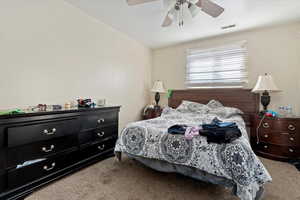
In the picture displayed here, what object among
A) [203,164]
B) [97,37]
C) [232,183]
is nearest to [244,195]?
[232,183]

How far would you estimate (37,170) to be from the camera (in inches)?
65.9

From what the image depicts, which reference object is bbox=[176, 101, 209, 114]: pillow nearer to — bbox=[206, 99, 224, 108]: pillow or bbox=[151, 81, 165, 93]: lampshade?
bbox=[206, 99, 224, 108]: pillow

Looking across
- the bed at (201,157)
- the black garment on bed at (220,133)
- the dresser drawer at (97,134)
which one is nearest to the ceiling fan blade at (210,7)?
the black garment on bed at (220,133)

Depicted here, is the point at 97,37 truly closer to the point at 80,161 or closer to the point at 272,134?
the point at 80,161

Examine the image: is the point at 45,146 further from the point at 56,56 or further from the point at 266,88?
the point at 266,88

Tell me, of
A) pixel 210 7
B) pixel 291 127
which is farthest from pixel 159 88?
pixel 291 127

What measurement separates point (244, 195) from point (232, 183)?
0.52 feet

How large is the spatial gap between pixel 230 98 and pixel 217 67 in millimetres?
819

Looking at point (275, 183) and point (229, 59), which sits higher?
point (229, 59)

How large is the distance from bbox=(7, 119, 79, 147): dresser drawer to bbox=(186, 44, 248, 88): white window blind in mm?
3036

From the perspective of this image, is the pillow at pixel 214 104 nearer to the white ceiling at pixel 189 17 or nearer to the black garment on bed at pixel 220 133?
the white ceiling at pixel 189 17

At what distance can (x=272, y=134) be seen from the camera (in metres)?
2.58

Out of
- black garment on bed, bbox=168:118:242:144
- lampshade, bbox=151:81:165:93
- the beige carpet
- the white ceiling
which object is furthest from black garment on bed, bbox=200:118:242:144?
lampshade, bbox=151:81:165:93

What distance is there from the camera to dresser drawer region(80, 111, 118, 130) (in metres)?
2.20
